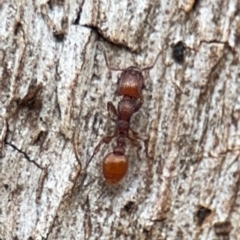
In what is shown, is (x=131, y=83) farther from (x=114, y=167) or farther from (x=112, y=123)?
(x=114, y=167)

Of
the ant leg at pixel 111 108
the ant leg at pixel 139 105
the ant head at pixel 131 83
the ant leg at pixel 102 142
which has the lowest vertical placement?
the ant leg at pixel 102 142

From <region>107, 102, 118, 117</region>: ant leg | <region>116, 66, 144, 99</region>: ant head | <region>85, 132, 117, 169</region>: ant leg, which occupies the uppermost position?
<region>116, 66, 144, 99</region>: ant head

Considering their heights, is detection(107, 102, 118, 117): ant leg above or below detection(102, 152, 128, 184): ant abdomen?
above

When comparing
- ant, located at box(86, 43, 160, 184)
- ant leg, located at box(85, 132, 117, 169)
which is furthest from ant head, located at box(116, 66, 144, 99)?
ant leg, located at box(85, 132, 117, 169)

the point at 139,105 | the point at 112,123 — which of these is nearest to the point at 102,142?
the point at 112,123

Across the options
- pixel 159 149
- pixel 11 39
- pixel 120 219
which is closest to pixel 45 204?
pixel 120 219

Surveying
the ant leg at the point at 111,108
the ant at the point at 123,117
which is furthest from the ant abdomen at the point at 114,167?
the ant leg at the point at 111,108

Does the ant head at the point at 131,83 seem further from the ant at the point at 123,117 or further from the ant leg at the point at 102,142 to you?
the ant leg at the point at 102,142

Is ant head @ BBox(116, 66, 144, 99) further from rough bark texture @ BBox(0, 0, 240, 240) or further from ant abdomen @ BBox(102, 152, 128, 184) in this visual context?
ant abdomen @ BBox(102, 152, 128, 184)
